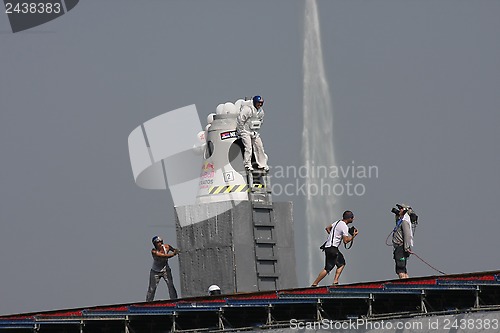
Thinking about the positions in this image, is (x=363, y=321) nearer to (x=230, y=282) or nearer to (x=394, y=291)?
(x=394, y=291)

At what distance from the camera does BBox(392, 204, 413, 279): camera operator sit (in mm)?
39438

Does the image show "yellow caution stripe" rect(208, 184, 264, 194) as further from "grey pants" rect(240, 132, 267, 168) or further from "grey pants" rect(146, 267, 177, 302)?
"grey pants" rect(146, 267, 177, 302)

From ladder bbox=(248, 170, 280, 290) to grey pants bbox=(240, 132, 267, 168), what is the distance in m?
0.41

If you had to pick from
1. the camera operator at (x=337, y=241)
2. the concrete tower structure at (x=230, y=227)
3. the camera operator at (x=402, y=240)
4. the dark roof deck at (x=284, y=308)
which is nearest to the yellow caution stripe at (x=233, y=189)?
the concrete tower structure at (x=230, y=227)

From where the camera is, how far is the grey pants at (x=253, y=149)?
46531 mm

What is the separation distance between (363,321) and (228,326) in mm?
3652

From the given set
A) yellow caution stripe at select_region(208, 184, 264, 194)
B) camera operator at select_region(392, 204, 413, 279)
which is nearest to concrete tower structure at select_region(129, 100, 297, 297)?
yellow caution stripe at select_region(208, 184, 264, 194)

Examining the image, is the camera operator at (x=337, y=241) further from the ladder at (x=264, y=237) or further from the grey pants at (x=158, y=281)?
the grey pants at (x=158, y=281)

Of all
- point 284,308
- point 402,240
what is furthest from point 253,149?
point 284,308

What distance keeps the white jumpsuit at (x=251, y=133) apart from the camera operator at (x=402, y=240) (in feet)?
25.2

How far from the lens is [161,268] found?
44.2m

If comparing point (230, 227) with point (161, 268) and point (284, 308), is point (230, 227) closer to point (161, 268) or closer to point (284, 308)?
point (161, 268)

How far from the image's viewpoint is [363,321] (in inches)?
1325

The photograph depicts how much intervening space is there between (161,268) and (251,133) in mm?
5261
